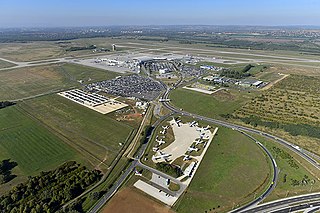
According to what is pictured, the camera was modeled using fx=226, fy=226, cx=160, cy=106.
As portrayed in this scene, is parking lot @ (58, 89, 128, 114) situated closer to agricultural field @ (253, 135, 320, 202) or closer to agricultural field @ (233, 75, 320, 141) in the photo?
agricultural field @ (233, 75, 320, 141)

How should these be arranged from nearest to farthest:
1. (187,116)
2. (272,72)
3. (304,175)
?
1. (304,175)
2. (187,116)
3. (272,72)

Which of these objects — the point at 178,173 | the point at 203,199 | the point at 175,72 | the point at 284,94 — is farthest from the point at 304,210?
the point at 175,72

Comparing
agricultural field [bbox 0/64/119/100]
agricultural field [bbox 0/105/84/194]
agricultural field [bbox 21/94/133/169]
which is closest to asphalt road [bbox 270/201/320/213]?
agricultural field [bbox 21/94/133/169]

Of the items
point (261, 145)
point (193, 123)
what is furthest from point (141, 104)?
point (261, 145)

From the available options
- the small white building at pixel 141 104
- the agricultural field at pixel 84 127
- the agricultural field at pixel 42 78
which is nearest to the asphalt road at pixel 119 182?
the agricultural field at pixel 84 127

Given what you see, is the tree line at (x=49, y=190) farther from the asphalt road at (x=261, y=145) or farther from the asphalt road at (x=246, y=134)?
the asphalt road at (x=261, y=145)

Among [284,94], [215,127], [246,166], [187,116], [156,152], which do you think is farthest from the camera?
[284,94]

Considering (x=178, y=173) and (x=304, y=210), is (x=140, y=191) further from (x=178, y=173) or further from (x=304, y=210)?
(x=304, y=210)
